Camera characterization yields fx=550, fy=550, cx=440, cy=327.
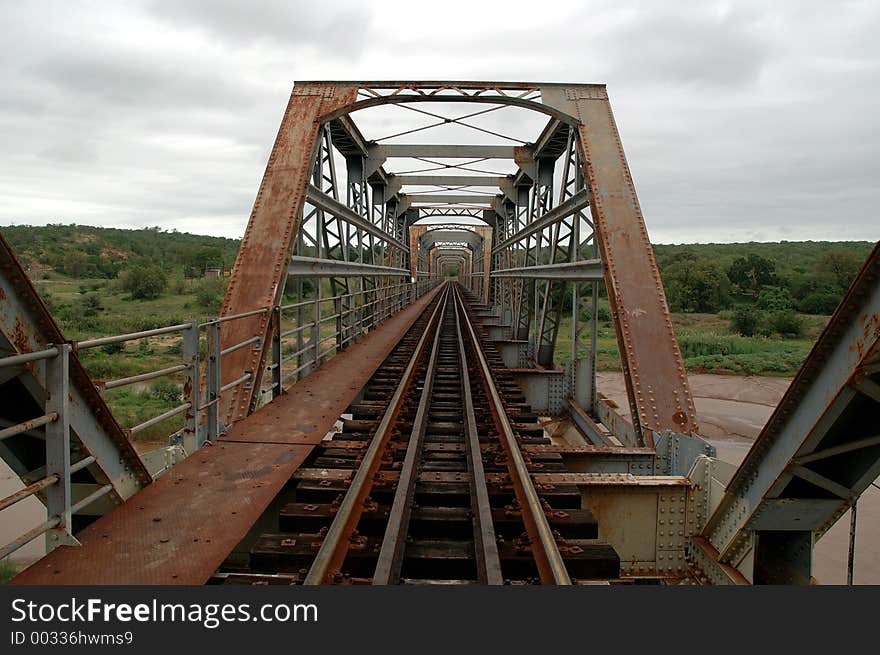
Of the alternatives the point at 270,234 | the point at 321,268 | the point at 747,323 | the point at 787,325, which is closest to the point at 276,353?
the point at 270,234

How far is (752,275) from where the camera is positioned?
62.6 m

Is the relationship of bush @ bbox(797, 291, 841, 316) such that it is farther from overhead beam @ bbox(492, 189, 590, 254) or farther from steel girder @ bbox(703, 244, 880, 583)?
steel girder @ bbox(703, 244, 880, 583)

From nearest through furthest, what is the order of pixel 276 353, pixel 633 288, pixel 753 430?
1. pixel 633 288
2. pixel 276 353
3. pixel 753 430

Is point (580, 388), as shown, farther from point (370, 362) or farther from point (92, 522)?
point (92, 522)

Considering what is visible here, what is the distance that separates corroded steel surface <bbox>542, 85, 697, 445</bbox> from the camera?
5816mm

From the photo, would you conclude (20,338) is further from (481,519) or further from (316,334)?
(316,334)

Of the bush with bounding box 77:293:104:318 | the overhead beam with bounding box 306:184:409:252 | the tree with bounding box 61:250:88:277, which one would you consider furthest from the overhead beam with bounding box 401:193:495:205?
the tree with bounding box 61:250:88:277

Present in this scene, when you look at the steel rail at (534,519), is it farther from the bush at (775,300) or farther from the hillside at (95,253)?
the hillside at (95,253)

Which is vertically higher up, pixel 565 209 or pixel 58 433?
pixel 565 209

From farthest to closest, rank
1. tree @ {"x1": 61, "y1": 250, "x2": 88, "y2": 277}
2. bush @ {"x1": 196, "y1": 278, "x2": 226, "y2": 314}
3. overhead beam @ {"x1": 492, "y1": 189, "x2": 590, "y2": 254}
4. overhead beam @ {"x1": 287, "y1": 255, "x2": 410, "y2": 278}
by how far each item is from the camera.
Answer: tree @ {"x1": 61, "y1": 250, "x2": 88, "y2": 277} → bush @ {"x1": 196, "y1": 278, "x2": 226, "y2": 314} → overhead beam @ {"x1": 492, "y1": 189, "x2": 590, "y2": 254} → overhead beam @ {"x1": 287, "y1": 255, "x2": 410, "y2": 278}

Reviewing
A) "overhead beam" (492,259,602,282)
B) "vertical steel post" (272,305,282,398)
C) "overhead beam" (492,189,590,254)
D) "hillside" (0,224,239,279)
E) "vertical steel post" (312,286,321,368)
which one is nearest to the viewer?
"vertical steel post" (272,305,282,398)

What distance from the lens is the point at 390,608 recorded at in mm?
2072

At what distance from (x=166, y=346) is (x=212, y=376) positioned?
33.1 m

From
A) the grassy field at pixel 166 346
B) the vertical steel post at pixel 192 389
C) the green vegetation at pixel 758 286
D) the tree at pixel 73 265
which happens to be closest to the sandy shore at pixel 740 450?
the grassy field at pixel 166 346
